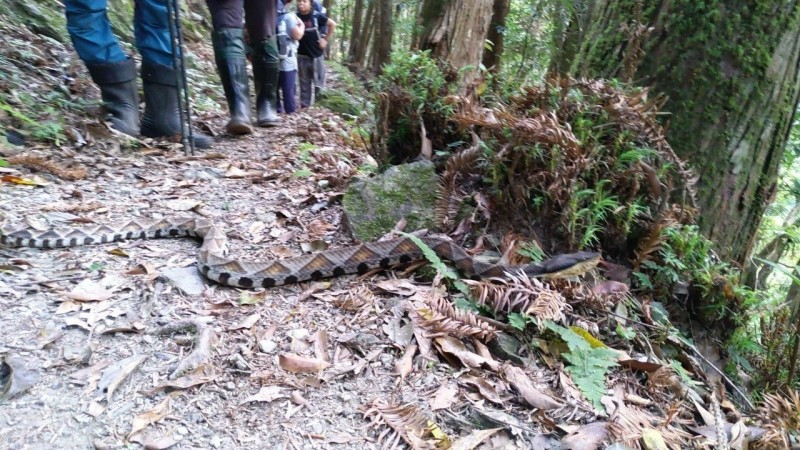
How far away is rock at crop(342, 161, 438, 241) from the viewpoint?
3.65 m

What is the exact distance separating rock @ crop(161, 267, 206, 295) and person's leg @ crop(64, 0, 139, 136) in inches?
118

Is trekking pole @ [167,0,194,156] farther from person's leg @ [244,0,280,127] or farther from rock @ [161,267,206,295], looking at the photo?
rock @ [161,267,206,295]

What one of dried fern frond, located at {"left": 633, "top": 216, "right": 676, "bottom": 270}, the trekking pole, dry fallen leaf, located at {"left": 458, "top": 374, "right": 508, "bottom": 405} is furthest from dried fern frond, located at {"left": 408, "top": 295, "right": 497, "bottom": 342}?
the trekking pole

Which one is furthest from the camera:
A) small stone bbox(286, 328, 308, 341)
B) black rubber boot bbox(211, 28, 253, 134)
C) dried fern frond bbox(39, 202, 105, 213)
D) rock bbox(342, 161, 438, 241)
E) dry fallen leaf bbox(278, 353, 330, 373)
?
black rubber boot bbox(211, 28, 253, 134)

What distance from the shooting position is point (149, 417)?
6.85ft

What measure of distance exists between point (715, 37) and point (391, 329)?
8.75 ft

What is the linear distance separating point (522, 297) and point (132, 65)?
16.1 ft

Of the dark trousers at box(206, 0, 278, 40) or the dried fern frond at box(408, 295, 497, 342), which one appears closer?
the dried fern frond at box(408, 295, 497, 342)

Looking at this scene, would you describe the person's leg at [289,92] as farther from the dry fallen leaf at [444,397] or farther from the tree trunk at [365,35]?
the tree trunk at [365,35]

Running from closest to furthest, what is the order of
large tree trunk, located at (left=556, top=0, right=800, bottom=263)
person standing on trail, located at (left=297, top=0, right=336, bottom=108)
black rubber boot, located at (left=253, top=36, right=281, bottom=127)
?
large tree trunk, located at (left=556, top=0, right=800, bottom=263) < black rubber boot, located at (left=253, top=36, right=281, bottom=127) < person standing on trail, located at (left=297, top=0, right=336, bottom=108)

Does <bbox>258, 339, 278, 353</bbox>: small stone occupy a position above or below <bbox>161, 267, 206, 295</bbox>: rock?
above

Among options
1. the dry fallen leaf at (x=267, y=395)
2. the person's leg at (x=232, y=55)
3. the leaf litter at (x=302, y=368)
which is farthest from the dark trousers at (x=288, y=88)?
the dry fallen leaf at (x=267, y=395)

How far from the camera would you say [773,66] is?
3242mm

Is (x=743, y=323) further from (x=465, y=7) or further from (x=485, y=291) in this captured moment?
(x=465, y=7)
